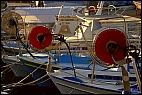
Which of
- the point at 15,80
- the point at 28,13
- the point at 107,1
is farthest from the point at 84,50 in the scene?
the point at 28,13

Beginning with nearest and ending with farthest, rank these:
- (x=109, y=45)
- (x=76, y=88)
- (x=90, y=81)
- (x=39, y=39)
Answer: (x=109, y=45) → (x=90, y=81) → (x=76, y=88) → (x=39, y=39)

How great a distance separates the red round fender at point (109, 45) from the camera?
6609mm

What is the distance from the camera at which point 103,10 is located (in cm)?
1591

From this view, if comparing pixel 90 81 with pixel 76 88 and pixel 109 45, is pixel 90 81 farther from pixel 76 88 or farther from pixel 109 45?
pixel 109 45

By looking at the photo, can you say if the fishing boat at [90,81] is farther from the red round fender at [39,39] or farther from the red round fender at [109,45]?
the red round fender at [109,45]

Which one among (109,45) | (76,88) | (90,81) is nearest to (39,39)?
(76,88)

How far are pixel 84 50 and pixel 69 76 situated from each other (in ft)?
11.3

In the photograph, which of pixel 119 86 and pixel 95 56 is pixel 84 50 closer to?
pixel 119 86

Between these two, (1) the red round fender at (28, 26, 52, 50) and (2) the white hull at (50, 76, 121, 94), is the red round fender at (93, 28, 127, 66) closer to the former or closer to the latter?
(2) the white hull at (50, 76, 121, 94)

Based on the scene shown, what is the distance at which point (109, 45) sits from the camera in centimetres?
665

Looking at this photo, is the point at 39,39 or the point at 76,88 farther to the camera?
the point at 39,39

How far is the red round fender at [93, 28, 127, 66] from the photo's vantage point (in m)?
6.61

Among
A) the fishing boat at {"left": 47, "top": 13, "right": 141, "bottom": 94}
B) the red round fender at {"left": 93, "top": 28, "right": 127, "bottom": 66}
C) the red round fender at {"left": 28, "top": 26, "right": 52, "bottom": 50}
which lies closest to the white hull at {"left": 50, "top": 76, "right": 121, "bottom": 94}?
the fishing boat at {"left": 47, "top": 13, "right": 141, "bottom": 94}

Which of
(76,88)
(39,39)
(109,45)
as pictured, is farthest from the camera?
(39,39)
